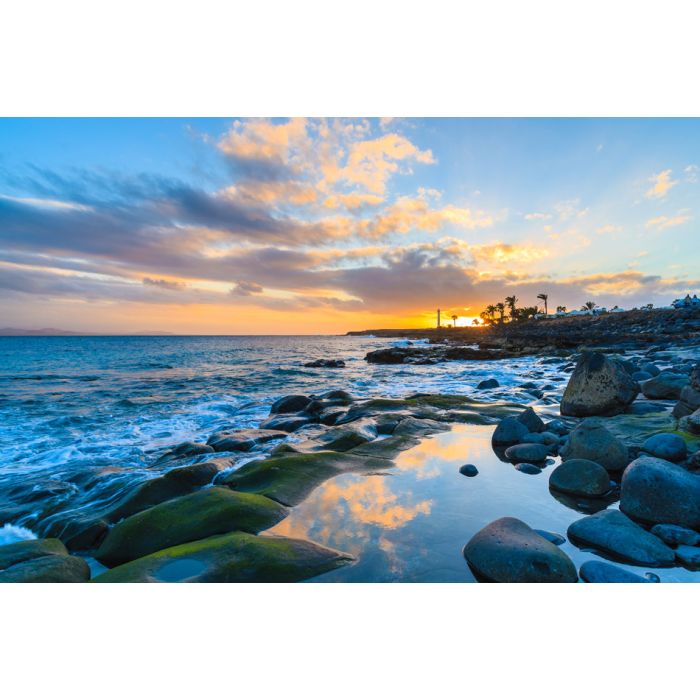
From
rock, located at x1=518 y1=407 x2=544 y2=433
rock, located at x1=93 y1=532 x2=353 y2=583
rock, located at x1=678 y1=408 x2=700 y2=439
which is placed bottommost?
rock, located at x1=93 y1=532 x2=353 y2=583

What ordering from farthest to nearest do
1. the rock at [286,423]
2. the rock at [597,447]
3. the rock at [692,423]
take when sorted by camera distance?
the rock at [286,423] < the rock at [692,423] < the rock at [597,447]

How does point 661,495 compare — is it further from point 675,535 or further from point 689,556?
point 689,556

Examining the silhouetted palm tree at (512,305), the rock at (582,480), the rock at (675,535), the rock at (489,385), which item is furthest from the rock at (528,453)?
the silhouetted palm tree at (512,305)

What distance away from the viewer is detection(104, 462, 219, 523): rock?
5.48 metres

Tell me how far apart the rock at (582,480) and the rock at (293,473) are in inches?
106

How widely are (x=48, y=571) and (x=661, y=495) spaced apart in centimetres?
652

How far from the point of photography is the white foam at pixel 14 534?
5211 millimetres

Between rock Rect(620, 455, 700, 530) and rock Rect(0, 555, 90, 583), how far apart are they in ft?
20.0

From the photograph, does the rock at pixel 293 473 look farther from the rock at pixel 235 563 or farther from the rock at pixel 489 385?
the rock at pixel 489 385

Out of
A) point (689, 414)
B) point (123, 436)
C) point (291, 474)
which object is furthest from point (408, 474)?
point (123, 436)

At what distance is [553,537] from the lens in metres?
3.90

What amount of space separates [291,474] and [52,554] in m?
3.03

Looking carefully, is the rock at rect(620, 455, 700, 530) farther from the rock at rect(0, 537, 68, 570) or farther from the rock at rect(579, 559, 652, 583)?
the rock at rect(0, 537, 68, 570)

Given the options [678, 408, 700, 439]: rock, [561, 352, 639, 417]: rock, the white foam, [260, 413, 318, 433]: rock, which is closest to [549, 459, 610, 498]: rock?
[678, 408, 700, 439]: rock
